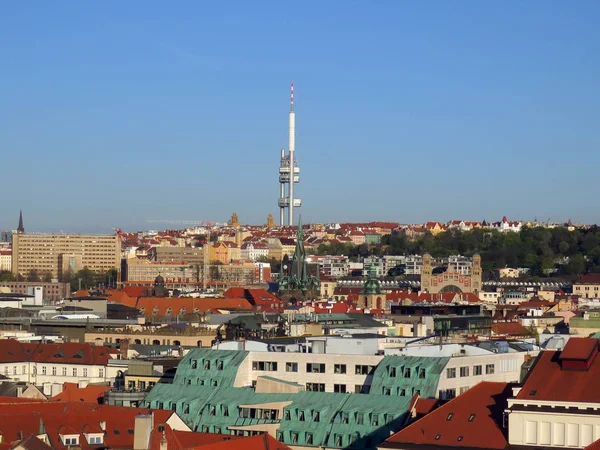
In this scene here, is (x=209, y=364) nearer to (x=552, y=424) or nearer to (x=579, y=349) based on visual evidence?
(x=579, y=349)

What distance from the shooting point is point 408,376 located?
176ft

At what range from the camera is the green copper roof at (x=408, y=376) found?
53.1 meters

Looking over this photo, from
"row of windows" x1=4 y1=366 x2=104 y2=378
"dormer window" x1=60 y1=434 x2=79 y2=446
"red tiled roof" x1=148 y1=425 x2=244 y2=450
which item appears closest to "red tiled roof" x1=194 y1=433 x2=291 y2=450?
"red tiled roof" x1=148 y1=425 x2=244 y2=450

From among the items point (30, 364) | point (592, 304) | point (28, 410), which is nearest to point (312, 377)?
point (28, 410)

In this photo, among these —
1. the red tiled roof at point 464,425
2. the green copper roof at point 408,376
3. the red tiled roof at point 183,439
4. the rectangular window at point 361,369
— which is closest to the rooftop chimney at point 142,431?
the red tiled roof at point 183,439

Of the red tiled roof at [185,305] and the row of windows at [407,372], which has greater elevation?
the red tiled roof at [185,305]

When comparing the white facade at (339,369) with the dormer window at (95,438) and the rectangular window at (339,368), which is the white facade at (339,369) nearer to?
the rectangular window at (339,368)

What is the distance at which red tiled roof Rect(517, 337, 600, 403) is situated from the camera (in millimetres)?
44062

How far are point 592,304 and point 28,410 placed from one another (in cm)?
10292

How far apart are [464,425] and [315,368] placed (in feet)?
40.1

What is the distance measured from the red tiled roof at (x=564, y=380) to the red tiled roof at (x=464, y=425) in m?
1.54

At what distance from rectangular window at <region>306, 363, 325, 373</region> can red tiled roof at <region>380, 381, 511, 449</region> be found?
10.1 metres

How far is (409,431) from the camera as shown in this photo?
46438mm

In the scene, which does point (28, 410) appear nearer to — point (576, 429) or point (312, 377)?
point (312, 377)
